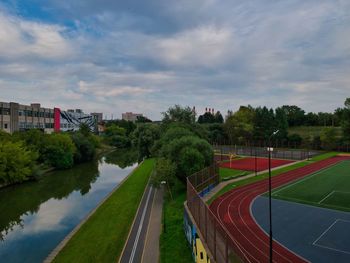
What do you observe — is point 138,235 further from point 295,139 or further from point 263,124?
point 263,124

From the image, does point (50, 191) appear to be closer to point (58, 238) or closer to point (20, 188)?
point (20, 188)

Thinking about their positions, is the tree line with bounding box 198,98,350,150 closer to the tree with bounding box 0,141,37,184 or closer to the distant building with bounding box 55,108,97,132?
the tree with bounding box 0,141,37,184

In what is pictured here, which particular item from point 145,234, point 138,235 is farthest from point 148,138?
point 138,235

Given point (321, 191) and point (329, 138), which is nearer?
point (321, 191)

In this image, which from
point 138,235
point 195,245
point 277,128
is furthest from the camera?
point 277,128

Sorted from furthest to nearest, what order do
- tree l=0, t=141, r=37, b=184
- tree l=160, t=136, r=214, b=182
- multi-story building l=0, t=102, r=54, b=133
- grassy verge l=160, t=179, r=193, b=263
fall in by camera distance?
multi-story building l=0, t=102, r=54, b=133 → tree l=0, t=141, r=37, b=184 → tree l=160, t=136, r=214, b=182 → grassy verge l=160, t=179, r=193, b=263

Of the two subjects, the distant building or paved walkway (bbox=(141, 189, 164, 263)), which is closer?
paved walkway (bbox=(141, 189, 164, 263))

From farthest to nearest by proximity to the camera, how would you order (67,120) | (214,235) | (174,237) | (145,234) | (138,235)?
(67,120) < (145,234) < (138,235) < (174,237) < (214,235)

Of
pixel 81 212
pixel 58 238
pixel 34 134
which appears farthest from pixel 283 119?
pixel 58 238

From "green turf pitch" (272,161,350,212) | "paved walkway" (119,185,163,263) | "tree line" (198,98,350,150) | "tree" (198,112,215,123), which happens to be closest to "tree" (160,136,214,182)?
"paved walkway" (119,185,163,263)
